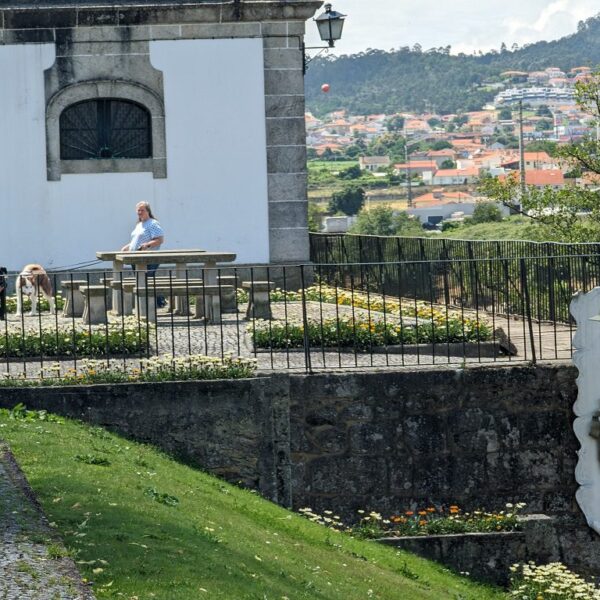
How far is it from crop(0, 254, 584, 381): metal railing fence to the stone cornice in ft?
16.5

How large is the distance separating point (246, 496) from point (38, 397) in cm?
200

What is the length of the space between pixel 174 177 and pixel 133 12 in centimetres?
236

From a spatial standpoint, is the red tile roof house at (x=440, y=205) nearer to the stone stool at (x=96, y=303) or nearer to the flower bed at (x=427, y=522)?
the stone stool at (x=96, y=303)

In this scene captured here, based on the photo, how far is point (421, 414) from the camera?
13.9 meters

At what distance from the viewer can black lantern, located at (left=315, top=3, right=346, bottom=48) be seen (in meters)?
24.2

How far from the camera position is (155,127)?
23500 millimetres

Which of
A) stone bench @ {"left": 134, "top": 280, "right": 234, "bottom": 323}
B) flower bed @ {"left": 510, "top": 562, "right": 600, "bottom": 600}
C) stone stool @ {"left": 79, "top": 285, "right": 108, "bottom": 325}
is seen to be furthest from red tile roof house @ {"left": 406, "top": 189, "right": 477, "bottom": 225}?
flower bed @ {"left": 510, "top": 562, "right": 600, "bottom": 600}

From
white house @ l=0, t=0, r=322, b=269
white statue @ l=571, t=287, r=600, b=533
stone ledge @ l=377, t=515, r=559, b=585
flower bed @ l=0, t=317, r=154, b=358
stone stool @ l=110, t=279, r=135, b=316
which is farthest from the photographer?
white house @ l=0, t=0, r=322, b=269

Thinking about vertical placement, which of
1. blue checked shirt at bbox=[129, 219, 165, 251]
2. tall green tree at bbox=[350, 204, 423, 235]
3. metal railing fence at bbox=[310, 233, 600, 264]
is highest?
blue checked shirt at bbox=[129, 219, 165, 251]

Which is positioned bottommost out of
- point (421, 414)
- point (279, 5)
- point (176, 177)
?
point (421, 414)

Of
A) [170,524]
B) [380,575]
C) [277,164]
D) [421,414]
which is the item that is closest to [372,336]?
[421,414]

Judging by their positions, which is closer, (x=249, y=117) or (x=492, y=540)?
(x=492, y=540)

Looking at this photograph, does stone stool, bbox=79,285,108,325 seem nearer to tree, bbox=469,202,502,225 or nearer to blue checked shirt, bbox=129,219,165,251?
blue checked shirt, bbox=129,219,165,251

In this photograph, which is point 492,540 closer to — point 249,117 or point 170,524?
point 170,524
